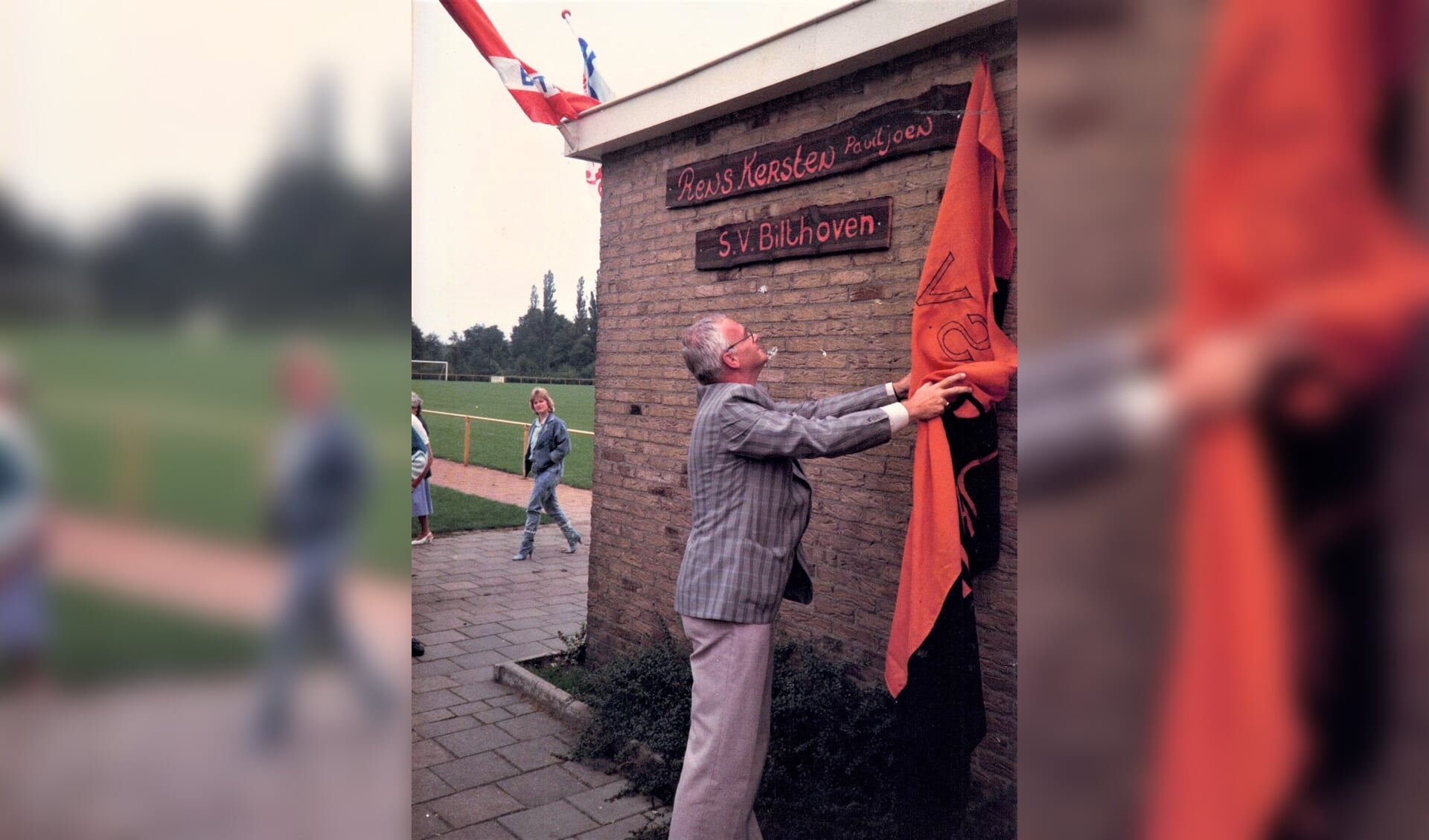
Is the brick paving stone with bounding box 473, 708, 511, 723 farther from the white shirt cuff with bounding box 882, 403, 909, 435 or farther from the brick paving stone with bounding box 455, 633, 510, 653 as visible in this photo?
the white shirt cuff with bounding box 882, 403, 909, 435

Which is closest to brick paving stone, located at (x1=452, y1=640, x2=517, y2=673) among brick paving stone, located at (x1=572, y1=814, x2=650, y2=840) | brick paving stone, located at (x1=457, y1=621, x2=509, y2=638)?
brick paving stone, located at (x1=457, y1=621, x2=509, y2=638)

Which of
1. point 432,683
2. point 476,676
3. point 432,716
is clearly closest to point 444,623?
point 476,676

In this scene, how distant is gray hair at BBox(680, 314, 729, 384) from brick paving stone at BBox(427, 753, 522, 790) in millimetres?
2548

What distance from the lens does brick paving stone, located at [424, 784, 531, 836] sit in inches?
160

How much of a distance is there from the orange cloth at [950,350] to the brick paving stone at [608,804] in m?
1.66

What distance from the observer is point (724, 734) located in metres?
2.97

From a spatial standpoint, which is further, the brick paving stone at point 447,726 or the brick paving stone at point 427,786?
the brick paving stone at point 447,726
